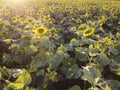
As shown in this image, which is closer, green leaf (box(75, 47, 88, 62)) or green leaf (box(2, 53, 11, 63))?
green leaf (box(75, 47, 88, 62))

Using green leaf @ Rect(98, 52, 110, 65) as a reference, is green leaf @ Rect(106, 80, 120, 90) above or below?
below

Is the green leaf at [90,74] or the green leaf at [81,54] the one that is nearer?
the green leaf at [90,74]

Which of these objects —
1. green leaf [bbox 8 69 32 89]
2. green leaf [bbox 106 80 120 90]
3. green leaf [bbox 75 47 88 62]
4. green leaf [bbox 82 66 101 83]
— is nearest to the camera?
green leaf [bbox 8 69 32 89]

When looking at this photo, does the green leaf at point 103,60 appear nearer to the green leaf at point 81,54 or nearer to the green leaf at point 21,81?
the green leaf at point 81,54

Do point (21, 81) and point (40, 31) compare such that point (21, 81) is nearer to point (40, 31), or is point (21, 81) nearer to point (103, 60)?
point (103, 60)

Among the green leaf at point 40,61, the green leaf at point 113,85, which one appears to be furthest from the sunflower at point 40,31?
the green leaf at point 113,85

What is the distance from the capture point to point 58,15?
225 inches

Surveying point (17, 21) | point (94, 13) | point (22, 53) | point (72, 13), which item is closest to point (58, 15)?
point (72, 13)

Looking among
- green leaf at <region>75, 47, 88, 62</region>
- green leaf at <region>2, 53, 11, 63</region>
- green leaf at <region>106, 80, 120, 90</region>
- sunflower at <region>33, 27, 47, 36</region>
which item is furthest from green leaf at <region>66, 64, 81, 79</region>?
green leaf at <region>2, 53, 11, 63</region>

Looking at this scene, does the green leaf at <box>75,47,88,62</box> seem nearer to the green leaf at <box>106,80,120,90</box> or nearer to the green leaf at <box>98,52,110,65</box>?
the green leaf at <box>98,52,110,65</box>

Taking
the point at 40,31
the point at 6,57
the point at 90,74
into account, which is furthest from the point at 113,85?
the point at 6,57

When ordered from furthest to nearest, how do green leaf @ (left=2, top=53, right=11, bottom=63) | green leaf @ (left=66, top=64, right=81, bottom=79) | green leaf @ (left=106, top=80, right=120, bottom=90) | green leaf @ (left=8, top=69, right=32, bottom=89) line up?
green leaf @ (left=2, top=53, right=11, bottom=63) → green leaf @ (left=66, top=64, right=81, bottom=79) → green leaf @ (left=106, top=80, right=120, bottom=90) → green leaf @ (left=8, top=69, right=32, bottom=89)

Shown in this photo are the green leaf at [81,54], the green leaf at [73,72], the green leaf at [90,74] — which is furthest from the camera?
the green leaf at [81,54]

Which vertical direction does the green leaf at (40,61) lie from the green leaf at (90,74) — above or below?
below
